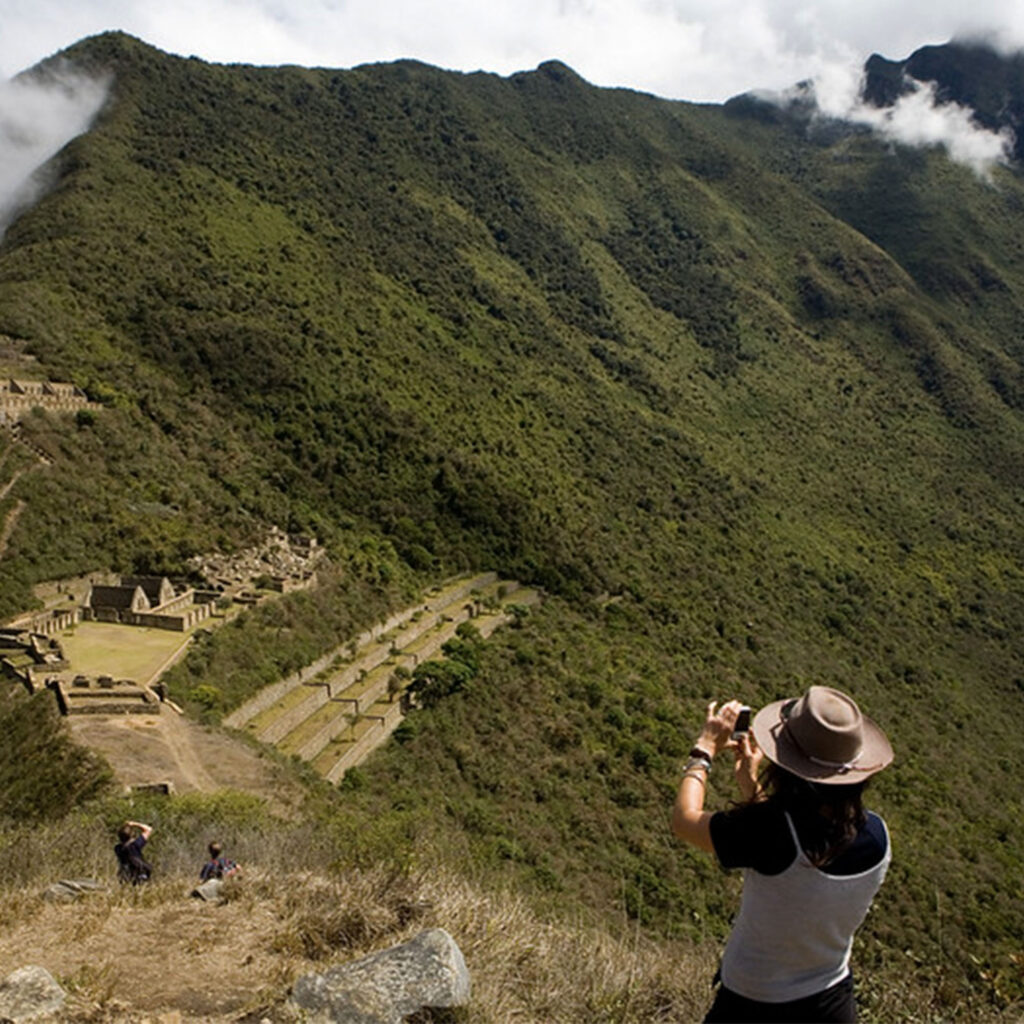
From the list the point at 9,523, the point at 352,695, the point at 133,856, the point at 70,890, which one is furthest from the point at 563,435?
the point at 70,890

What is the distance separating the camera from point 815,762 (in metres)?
3.11

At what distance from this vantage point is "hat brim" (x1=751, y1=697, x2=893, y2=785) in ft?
10.1

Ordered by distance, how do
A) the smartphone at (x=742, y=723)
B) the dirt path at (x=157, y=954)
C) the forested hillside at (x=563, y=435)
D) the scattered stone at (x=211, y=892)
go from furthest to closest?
the forested hillside at (x=563, y=435) → the scattered stone at (x=211, y=892) → the dirt path at (x=157, y=954) → the smartphone at (x=742, y=723)

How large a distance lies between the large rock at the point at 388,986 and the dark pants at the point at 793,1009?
1781mm

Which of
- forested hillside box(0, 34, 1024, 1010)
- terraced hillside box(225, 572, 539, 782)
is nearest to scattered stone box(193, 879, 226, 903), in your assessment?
forested hillside box(0, 34, 1024, 1010)

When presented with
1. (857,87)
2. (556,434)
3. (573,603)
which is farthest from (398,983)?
(857,87)

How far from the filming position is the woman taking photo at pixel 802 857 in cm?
306

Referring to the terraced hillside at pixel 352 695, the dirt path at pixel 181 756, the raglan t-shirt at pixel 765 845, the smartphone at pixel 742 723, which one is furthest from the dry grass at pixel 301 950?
the terraced hillside at pixel 352 695

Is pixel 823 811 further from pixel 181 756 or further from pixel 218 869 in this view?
pixel 181 756

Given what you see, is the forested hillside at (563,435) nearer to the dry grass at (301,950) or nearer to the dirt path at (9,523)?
the dirt path at (9,523)

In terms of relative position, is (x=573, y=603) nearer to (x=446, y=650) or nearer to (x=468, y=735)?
(x=446, y=650)

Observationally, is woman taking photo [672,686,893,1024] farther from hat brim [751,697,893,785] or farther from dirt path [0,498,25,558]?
dirt path [0,498,25,558]

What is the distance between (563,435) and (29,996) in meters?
56.0

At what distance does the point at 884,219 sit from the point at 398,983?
488ft
